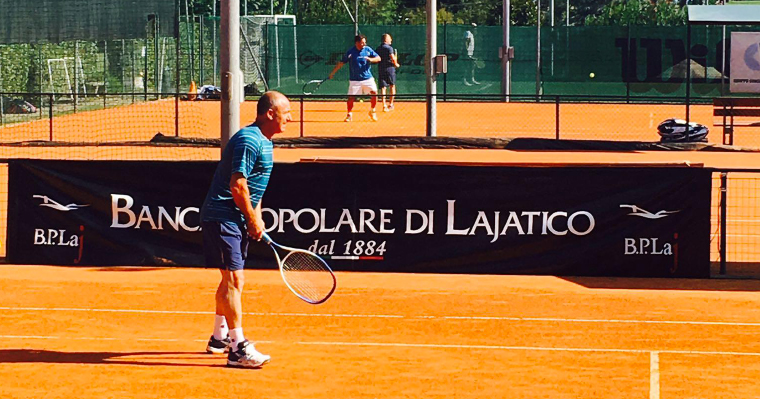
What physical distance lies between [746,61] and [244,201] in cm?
2413

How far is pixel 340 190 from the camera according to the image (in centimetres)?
1437

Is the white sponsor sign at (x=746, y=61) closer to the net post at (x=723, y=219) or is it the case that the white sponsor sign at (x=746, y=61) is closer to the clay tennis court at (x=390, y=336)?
the clay tennis court at (x=390, y=336)

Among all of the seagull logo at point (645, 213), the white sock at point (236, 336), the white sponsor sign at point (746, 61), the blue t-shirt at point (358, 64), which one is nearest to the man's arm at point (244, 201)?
the white sock at point (236, 336)

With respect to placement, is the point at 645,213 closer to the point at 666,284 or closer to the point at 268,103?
the point at 666,284

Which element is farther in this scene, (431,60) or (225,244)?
(431,60)

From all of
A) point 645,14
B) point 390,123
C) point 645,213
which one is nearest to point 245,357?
point 645,213

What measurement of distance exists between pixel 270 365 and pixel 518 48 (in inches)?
1498

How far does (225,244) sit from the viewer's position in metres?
9.52

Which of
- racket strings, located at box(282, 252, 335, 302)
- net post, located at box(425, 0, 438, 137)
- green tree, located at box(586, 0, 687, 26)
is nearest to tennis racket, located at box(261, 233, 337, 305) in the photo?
racket strings, located at box(282, 252, 335, 302)

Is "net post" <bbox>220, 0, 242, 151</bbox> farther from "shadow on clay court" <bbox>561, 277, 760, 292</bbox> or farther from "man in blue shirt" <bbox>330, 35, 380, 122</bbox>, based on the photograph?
"man in blue shirt" <bbox>330, 35, 380, 122</bbox>

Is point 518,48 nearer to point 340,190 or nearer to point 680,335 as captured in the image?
point 340,190

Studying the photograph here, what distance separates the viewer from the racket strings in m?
10.2

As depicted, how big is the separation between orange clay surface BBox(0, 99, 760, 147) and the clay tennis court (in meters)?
14.8

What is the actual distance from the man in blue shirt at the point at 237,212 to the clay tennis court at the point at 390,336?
293mm
